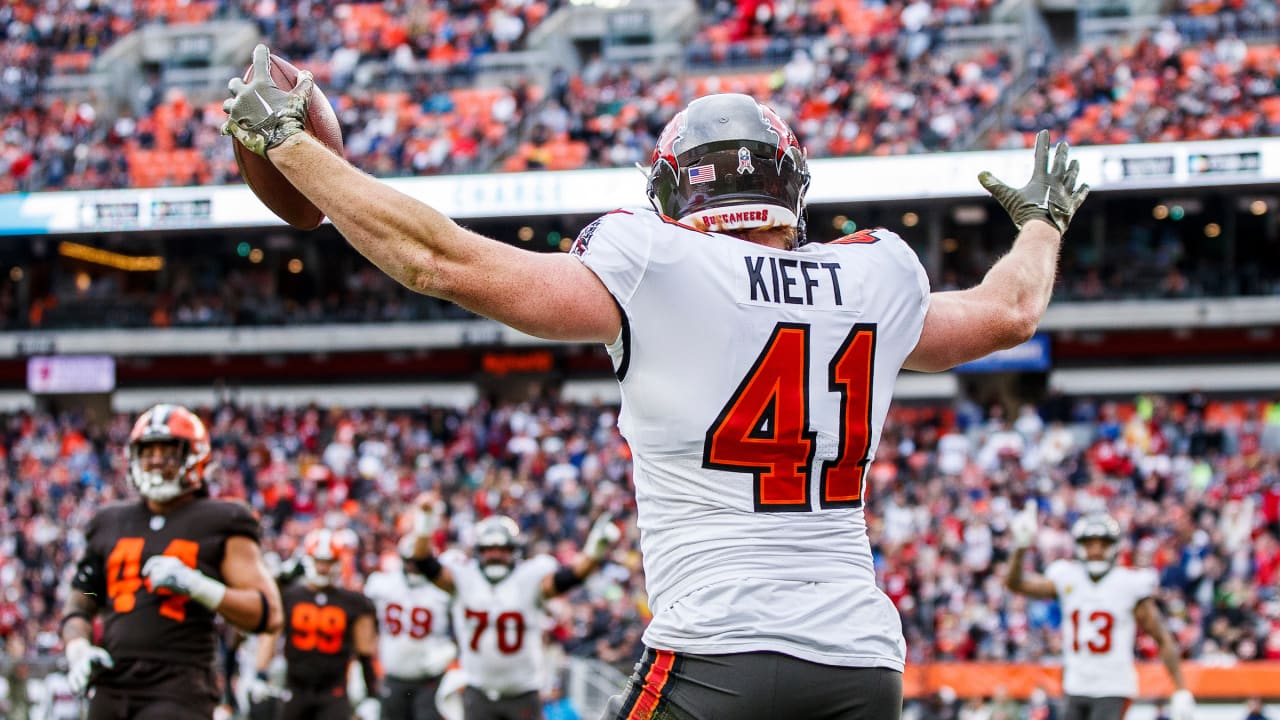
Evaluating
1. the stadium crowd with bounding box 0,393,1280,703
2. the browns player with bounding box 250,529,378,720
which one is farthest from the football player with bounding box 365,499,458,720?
the stadium crowd with bounding box 0,393,1280,703

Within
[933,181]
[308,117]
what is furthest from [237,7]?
[308,117]

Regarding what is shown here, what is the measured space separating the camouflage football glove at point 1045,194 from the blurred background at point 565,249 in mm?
10660

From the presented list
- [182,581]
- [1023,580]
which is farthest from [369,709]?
[182,581]

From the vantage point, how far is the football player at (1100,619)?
9.04 m

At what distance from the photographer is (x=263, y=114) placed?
258cm

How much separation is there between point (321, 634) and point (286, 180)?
727cm

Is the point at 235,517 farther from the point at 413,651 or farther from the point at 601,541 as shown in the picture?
the point at 413,651

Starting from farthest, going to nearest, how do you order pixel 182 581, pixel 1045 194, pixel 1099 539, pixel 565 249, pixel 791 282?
pixel 565 249
pixel 1099 539
pixel 182 581
pixel 1045 194
pixel 791 282

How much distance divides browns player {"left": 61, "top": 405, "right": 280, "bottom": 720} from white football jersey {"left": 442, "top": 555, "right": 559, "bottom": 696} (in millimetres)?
3492

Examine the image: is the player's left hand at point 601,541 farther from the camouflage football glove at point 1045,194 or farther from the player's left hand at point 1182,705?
the camouflage football glove at point 1045,194

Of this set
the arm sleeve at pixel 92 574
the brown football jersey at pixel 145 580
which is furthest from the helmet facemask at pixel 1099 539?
the arm sleeve at pixel 92 574

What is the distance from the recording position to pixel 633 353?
256cm

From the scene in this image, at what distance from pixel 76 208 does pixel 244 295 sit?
4.17m

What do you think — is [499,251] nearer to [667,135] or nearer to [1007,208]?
[667,135]
